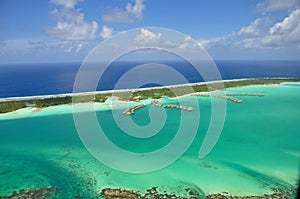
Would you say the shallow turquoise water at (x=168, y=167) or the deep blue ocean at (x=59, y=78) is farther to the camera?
the deep blue ocean at (x=59, y=78)

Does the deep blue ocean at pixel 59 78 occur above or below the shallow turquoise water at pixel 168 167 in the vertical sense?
above

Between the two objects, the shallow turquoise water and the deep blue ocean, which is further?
the deep blue ocean

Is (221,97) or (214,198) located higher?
(221,97)

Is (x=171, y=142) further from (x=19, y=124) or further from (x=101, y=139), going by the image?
(x=19, y=124)

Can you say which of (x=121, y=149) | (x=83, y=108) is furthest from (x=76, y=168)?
(x=83, y=108)

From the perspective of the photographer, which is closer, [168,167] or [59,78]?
[168,167]

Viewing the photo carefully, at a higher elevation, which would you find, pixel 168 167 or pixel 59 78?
pixel 59 78

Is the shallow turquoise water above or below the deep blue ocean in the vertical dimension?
below

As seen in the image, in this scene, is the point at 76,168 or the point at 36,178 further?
the point at 76,168
